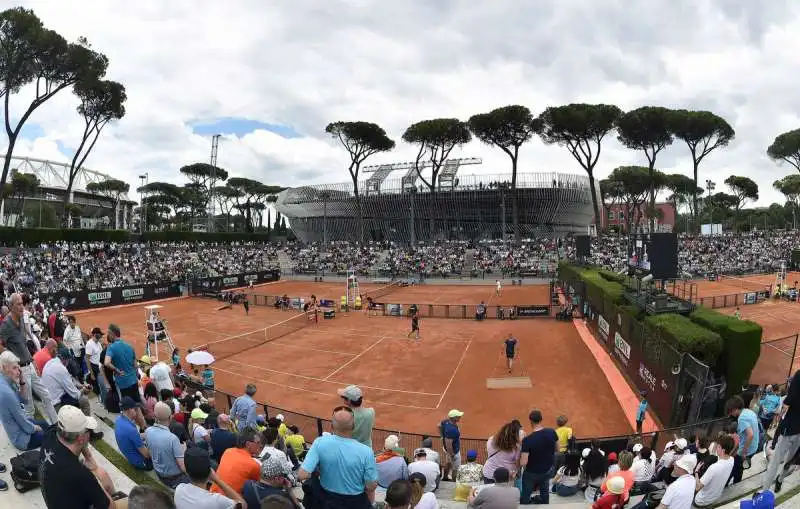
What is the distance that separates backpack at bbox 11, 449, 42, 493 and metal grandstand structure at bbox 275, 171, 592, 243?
69.2 m

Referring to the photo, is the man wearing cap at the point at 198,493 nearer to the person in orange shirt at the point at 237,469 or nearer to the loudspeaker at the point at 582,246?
the person in orange shirt at the point at 237,469

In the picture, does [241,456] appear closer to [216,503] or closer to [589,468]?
[216,503]

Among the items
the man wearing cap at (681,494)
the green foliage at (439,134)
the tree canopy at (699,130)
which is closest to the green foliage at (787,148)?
the tree canopy at (699,130)

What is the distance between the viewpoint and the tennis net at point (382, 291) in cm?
4403

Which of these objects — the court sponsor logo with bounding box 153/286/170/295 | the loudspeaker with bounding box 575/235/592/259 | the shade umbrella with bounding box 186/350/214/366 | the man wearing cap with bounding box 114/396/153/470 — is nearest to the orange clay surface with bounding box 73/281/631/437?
the shade umbrella with bounding box 186/350/214/366

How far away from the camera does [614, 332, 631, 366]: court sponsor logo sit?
18.6 metres

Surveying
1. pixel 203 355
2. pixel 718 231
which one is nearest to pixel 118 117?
pixel 203 355

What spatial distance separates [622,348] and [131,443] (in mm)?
18399

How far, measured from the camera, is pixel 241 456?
206 inches

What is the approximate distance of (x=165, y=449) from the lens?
628cm

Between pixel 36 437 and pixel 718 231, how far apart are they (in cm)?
9301

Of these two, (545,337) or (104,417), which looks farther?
(545,337)

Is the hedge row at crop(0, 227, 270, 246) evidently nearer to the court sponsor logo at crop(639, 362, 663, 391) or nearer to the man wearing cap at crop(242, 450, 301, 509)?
the man wearing cap at crop(242, 450, 301, 509)

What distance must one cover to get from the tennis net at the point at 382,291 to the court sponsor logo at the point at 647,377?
90.9ft
